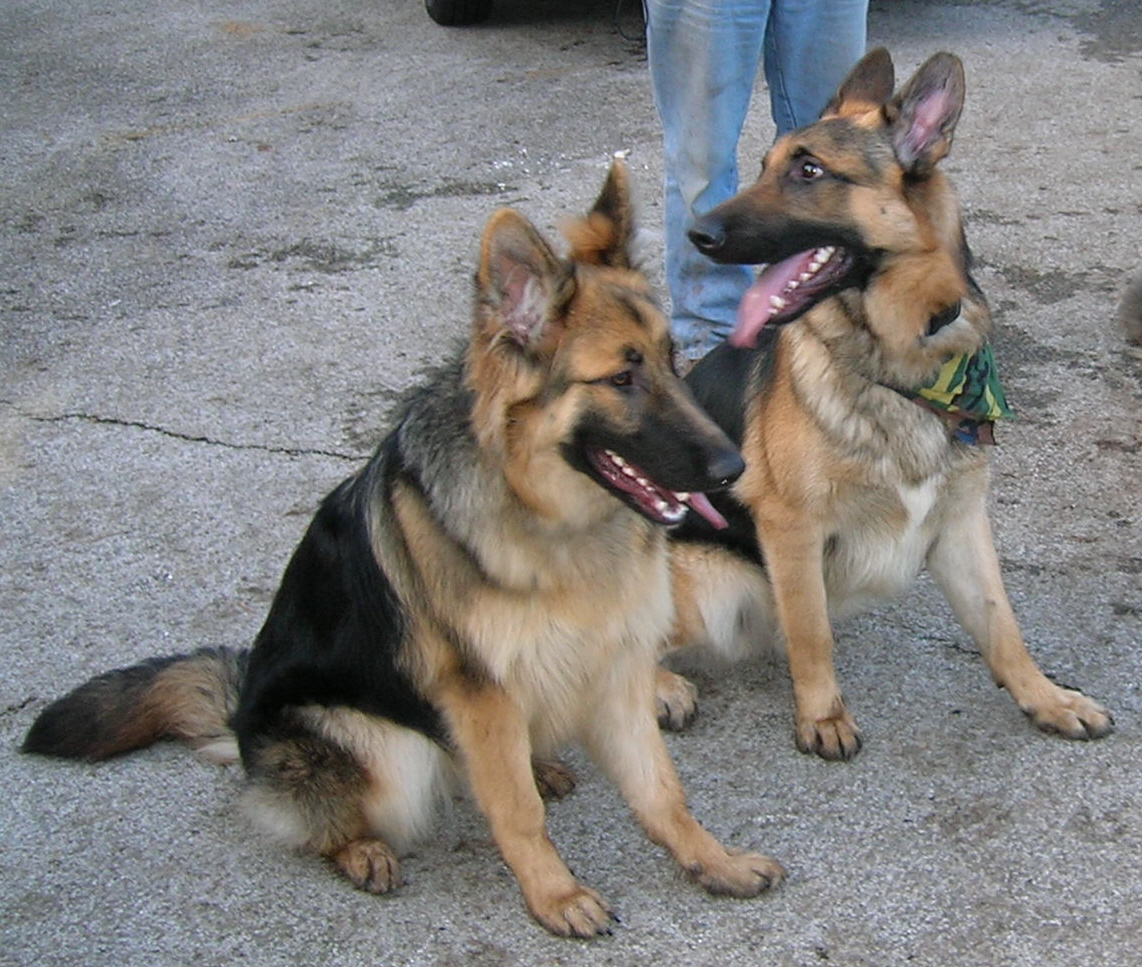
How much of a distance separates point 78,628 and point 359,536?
137 centimetres

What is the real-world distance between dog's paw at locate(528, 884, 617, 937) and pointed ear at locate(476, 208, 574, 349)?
1.19 metres

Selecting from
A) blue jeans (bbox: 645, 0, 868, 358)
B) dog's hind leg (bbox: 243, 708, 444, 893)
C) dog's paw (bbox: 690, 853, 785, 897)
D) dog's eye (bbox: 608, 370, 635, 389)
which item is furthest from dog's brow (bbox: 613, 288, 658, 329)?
blue jeans (bbox: 645, 0, 868, 358)

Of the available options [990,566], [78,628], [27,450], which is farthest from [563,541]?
[27,450]

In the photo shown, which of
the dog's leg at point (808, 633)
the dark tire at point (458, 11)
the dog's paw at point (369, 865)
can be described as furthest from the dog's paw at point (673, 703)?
the dark tire at point (458, 11)

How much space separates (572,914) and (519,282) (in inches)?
52.5

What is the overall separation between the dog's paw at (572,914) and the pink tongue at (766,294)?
54.3 inches

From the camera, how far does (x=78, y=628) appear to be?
4.18 metres

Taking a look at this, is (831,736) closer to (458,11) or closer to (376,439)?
(376,439)

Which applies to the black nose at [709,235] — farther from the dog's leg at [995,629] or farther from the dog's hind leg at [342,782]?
the dog's hind leg at [342,782]

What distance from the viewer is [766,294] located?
353 cm

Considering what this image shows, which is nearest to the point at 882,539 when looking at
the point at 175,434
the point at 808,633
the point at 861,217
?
the point at 808,633

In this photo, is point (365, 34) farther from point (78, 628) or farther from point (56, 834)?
point (56, 834)

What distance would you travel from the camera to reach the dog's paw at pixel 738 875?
3.17 m

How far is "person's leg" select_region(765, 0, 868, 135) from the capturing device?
4836 mm
